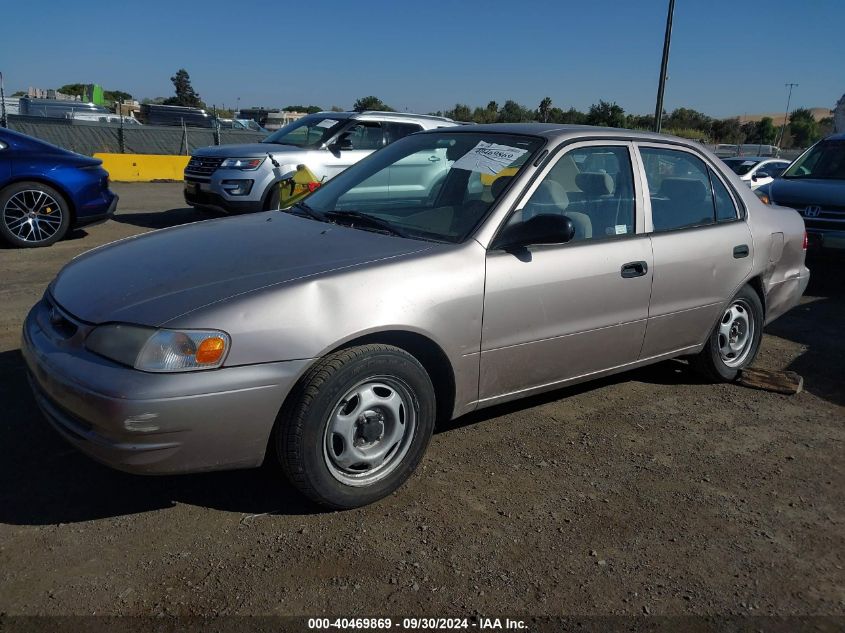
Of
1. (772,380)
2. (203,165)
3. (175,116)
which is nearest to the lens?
(772,380)

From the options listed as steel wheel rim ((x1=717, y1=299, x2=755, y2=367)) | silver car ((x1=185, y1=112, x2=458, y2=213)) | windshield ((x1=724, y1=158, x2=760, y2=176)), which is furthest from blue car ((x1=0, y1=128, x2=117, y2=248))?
windshield ((x1=724, y1=158, x2=760, y2=176))

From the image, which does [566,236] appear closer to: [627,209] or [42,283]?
[627,209]

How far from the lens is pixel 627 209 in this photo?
4.02m

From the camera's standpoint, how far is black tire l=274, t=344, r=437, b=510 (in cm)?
279

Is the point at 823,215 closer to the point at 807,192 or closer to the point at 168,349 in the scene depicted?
the point at 807,192

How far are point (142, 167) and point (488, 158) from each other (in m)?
15.3

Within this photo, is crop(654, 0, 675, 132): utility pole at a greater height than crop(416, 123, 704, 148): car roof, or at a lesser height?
greater

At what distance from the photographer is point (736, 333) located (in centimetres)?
481

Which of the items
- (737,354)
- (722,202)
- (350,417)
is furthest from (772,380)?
(350,417)

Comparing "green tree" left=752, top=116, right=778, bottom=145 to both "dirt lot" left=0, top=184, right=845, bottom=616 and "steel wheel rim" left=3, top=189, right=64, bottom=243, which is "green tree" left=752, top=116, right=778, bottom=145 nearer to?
"steel wheel rim" left=3, top=189, right=64, bottom=243

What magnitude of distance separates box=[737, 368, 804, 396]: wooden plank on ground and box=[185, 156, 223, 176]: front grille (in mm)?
7494

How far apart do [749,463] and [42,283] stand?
6.00 metres

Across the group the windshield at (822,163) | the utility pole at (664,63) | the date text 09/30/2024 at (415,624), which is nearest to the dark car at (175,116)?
the utility pole at (664,63)

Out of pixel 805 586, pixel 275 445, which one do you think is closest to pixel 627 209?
pixel 805 586
